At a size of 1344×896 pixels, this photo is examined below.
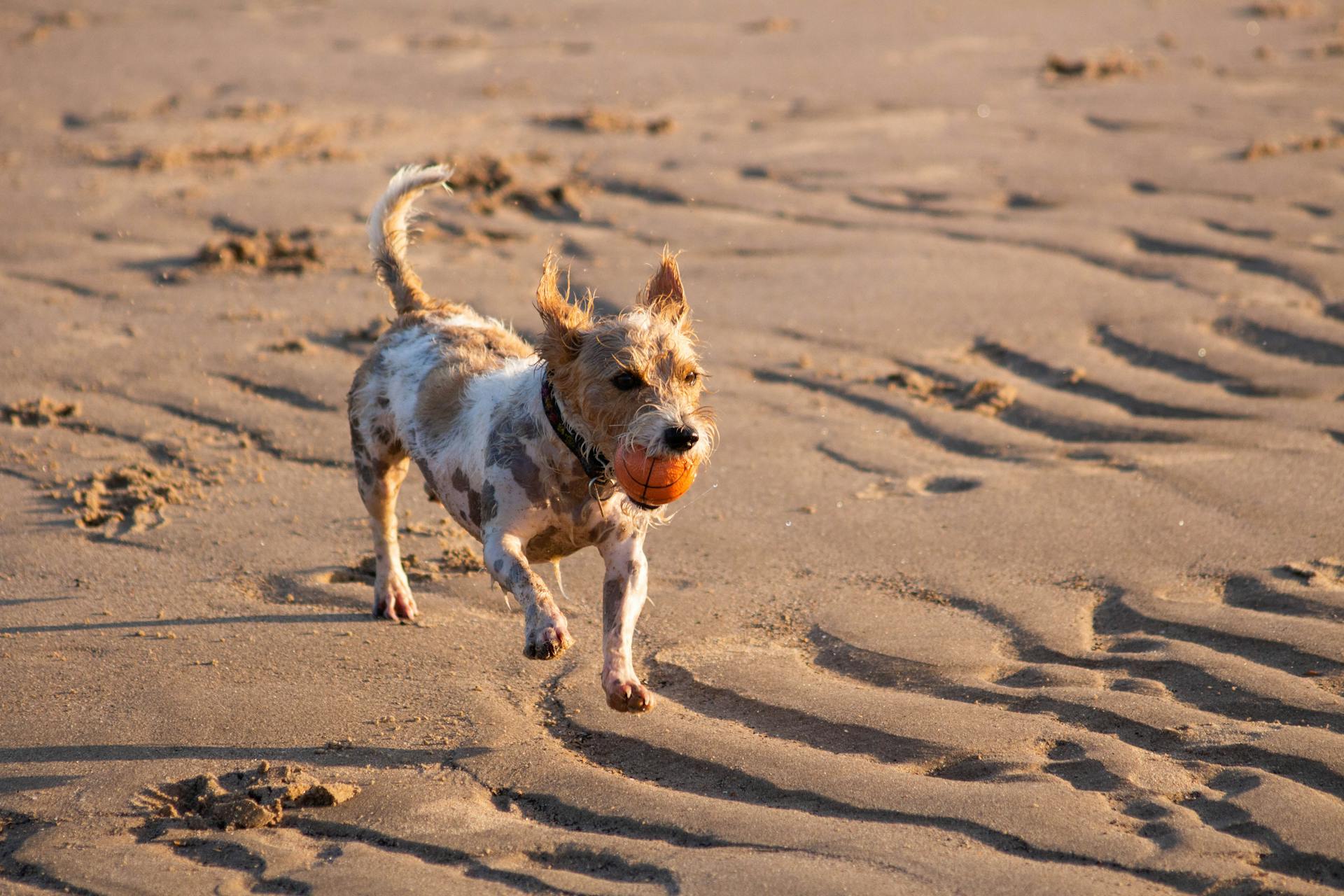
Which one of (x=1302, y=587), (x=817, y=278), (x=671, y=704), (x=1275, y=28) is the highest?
(x=1275, y=28)

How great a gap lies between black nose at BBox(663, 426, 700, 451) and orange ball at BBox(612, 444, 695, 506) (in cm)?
3

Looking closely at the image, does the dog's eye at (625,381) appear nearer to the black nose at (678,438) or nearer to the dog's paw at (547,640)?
the black nose at (678,438)

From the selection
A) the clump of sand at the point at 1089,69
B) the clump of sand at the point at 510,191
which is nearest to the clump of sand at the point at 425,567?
the clump of sand at the point at 510,191

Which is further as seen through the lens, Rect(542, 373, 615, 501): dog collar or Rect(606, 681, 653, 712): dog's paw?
Rect(542, 373, 615, 501): dog collar

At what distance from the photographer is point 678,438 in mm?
4391

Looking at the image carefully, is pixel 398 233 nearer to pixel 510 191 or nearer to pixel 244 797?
pixel 244 797

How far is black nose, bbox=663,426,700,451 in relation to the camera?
4.39 m

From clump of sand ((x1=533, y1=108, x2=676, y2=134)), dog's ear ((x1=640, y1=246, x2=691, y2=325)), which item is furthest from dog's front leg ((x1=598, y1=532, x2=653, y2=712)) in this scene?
clump of sand ((x1=533, y1=108, x2=676, y2=134))

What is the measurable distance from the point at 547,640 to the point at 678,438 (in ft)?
2.60

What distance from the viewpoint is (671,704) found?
4965 millimetres

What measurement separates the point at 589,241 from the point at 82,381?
3711 millimetres

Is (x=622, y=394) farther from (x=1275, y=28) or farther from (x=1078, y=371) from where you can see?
(x=1275, y=28)

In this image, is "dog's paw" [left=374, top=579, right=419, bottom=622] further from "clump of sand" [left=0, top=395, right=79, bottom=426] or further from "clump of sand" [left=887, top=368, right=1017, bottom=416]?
"clump of sand" [left=887, top=368, right=1017, bottom=416]

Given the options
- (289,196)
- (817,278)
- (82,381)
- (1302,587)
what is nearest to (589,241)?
(817,278)
